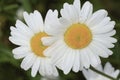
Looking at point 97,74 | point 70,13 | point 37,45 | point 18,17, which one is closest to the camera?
point 70,13

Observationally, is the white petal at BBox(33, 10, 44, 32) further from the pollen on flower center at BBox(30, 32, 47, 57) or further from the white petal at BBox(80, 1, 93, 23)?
the white petal at BBox(80, 1, 93, 23)

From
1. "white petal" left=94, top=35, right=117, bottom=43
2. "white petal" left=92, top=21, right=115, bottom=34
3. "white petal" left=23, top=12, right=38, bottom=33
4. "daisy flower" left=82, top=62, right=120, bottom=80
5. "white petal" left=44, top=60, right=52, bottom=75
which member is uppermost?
"white petal" left=92, top=21, right=115, bottom=34

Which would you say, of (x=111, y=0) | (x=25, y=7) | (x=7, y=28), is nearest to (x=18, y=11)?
(x=7, y=28)

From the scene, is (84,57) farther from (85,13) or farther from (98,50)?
(85,13)

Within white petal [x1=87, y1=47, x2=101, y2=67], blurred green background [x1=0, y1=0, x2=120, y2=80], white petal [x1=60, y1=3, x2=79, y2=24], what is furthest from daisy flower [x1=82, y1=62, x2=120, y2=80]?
white petal [x1=60, y1=3, x2=79, y2=24]

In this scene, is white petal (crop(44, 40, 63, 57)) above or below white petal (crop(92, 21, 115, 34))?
below

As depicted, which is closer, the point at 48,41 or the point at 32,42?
the point at 48,41

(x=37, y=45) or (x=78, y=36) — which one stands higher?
(x=78, y=36)

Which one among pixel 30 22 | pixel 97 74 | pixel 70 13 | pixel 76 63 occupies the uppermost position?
pixel 70 13

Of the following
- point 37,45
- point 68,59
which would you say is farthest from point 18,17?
point 68,59
